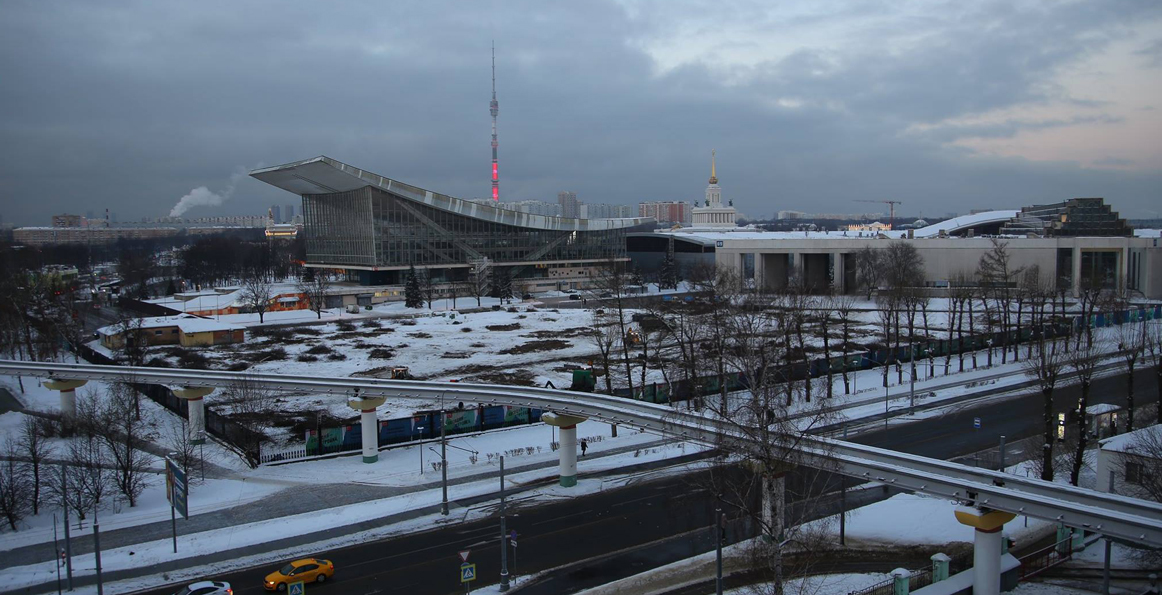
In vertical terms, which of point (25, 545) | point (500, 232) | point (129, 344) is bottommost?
point (25, 545)

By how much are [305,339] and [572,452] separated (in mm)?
32751

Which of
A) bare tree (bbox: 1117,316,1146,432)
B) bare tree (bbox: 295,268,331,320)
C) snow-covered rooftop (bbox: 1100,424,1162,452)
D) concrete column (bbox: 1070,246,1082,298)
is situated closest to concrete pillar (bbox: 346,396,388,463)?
snow-covered rooftop (bbox: 1100,424,1162,452)

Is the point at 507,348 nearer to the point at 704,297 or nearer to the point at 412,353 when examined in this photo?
the point at 412,353

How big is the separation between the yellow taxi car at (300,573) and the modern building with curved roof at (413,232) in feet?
201

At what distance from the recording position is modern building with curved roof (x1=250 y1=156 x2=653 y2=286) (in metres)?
78.9

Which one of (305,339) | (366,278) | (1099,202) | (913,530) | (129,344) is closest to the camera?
(913,530)

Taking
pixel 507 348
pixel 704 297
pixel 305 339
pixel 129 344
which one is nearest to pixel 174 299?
pixel 305 339

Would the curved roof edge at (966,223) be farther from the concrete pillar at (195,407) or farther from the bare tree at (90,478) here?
the bare tree at (90,478)

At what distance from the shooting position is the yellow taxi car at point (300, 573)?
15.4 metres

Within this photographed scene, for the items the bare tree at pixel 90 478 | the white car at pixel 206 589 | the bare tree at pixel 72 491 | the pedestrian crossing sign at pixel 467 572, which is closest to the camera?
the pedestrian crossing sign at pixel 467 572

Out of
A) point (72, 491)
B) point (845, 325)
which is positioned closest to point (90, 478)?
point (72, 491)

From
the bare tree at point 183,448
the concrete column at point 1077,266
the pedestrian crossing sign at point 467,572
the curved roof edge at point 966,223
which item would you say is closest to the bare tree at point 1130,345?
the concrete column at point 1077,266

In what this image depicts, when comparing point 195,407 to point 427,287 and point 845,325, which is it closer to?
point 845,325

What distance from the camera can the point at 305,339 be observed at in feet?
162
